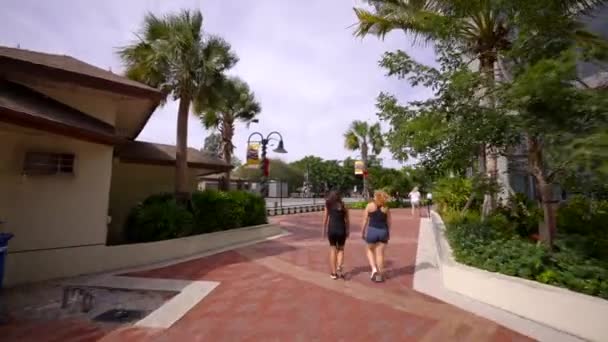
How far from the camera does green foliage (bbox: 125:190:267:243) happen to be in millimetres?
8031

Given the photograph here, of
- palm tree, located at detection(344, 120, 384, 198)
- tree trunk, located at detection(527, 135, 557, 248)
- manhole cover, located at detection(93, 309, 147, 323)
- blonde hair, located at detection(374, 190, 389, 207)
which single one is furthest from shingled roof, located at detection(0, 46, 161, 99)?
palm tree, located at detection(344, 120, 384, 198)

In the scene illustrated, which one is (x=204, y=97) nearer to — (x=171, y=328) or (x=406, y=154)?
(x=406, y=154)

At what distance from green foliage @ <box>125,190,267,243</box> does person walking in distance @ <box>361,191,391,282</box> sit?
16.7 ft

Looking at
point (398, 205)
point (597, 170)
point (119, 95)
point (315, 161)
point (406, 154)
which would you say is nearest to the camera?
point (597, 170)

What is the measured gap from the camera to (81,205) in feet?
21.0

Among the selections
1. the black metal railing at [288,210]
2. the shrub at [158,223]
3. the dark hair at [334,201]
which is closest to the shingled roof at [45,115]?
the shrub at [158,223]

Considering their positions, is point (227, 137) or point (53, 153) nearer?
point (53, 153)

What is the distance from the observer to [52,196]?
605 centimetres

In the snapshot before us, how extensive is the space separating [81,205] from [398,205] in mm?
26729

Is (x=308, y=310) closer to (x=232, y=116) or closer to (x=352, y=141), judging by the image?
(x=232, y=116)

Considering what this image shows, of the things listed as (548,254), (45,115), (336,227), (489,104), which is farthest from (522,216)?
(45,115)

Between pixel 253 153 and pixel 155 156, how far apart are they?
543 centimetres

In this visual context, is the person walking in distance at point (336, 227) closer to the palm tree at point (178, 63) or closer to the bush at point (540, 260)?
the bush at point (540, 260)

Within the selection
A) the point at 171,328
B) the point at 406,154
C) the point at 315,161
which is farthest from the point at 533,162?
the point at 315,161
